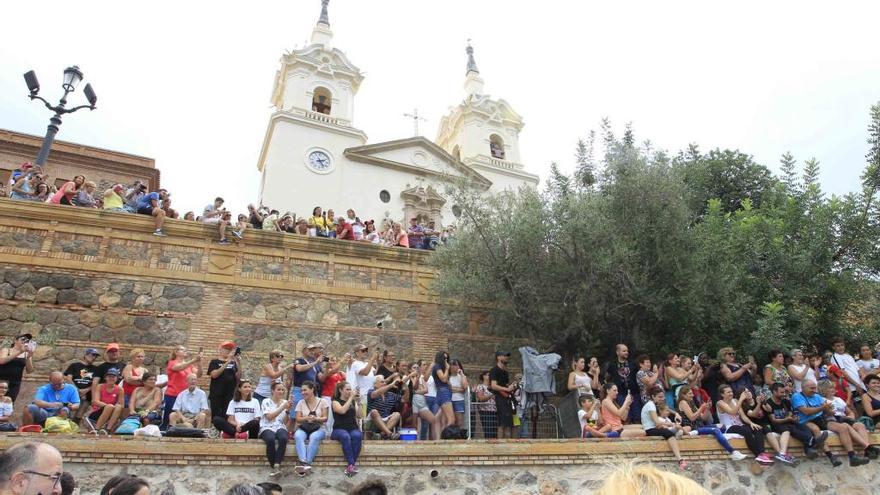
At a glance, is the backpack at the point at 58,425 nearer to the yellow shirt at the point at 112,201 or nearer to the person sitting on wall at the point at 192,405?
the person sitting on wall at the point at 192,405

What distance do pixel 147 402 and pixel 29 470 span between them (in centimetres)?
569

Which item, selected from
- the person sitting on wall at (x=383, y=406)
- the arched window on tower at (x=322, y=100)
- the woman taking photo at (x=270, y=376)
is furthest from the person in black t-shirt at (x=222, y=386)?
the arched window on tower at (x=322, y=100)

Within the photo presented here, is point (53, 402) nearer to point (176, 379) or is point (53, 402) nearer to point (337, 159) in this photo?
point (176, 379)

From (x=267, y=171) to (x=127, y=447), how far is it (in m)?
24.0

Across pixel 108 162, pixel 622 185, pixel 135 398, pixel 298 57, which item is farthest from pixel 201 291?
pixel 298 57

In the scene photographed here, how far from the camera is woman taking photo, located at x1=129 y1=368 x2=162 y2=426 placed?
8.10 meters

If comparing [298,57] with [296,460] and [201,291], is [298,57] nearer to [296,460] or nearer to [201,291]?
[201,291]

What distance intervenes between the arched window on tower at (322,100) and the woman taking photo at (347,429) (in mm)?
27567

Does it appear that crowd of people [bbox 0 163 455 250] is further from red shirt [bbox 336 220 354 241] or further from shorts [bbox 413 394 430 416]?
shorts [bbox 413 394 430 416]

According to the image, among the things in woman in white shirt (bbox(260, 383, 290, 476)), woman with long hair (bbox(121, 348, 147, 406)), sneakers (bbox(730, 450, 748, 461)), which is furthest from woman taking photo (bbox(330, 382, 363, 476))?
sneakers (bbox(730, 450, 748, 461))

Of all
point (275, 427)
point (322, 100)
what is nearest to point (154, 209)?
point (275, 427)

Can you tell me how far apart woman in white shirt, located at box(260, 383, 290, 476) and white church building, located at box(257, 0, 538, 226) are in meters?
20.8

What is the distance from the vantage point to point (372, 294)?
14086 millimetres

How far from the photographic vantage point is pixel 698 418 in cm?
938
